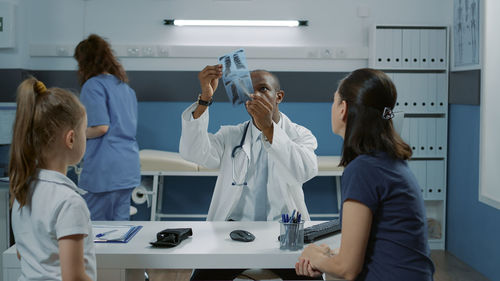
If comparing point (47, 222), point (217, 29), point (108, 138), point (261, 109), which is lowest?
point (47, 222)

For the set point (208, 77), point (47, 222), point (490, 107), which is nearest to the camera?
point (47, 222)

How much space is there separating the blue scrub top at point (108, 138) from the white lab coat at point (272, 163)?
0.83 m

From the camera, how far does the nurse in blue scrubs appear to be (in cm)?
296

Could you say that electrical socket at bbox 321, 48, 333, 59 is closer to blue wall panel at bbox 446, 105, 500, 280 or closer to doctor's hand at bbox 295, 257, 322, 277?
blue wall panel at bbox 446, 105, 500, 280

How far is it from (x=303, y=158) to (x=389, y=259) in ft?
2.89

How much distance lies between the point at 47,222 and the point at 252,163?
116 centimetres

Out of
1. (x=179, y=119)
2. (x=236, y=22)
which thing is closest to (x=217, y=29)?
(x=236, y=22)

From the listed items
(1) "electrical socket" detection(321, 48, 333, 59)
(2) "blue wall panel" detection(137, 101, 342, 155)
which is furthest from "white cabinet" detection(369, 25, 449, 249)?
(2) "blue wall panel" detection(137, 101, 342, 155)

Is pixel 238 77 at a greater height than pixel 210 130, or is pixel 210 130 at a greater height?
pixel 238 77

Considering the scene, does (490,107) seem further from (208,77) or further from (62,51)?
(62,51)

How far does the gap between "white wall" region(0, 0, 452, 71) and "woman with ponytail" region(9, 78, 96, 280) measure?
2911 mm

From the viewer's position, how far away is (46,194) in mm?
1353

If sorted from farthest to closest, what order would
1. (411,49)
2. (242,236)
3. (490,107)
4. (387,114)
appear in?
(411,49) → (490,107) → (242,236) → (387,114)

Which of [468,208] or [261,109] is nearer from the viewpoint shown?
[261,109]
